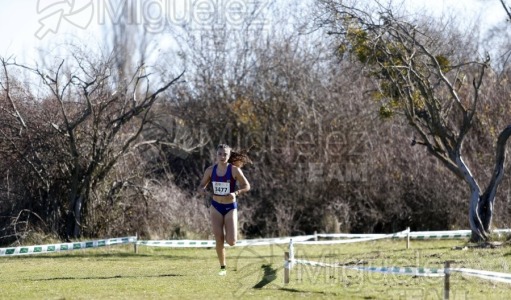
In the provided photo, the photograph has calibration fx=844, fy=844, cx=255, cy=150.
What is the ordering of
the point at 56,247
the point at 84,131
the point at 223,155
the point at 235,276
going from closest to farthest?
the point at 223,155
the point at 235,276
the point at 56,247
the point at 84,131

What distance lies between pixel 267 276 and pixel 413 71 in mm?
8403

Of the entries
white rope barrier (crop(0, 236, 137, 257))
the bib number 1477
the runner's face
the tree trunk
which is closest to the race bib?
the bib number 1477

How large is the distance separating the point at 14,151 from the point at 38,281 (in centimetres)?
1055

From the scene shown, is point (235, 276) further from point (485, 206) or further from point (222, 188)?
point (485, 206)

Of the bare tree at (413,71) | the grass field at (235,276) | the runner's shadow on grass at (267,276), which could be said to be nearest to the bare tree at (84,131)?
the grass field at (235,276)

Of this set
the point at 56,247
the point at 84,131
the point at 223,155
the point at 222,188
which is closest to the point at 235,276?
the point at 222,188

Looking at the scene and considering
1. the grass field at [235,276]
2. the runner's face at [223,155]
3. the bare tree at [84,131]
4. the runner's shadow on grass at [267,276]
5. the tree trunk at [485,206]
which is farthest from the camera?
the bare tree at [84,131]

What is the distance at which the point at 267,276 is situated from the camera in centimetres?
1398

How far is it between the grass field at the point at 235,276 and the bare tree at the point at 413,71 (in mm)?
1858

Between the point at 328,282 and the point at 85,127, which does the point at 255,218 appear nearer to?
the point at 85,127

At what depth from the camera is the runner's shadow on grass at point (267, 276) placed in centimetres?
1270

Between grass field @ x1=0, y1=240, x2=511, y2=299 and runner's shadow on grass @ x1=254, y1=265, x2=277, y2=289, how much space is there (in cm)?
2

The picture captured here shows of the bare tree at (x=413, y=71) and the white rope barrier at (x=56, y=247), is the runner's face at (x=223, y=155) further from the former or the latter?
the bare tree at (x=413, y=71)

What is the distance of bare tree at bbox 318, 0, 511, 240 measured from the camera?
2031 centimetres
